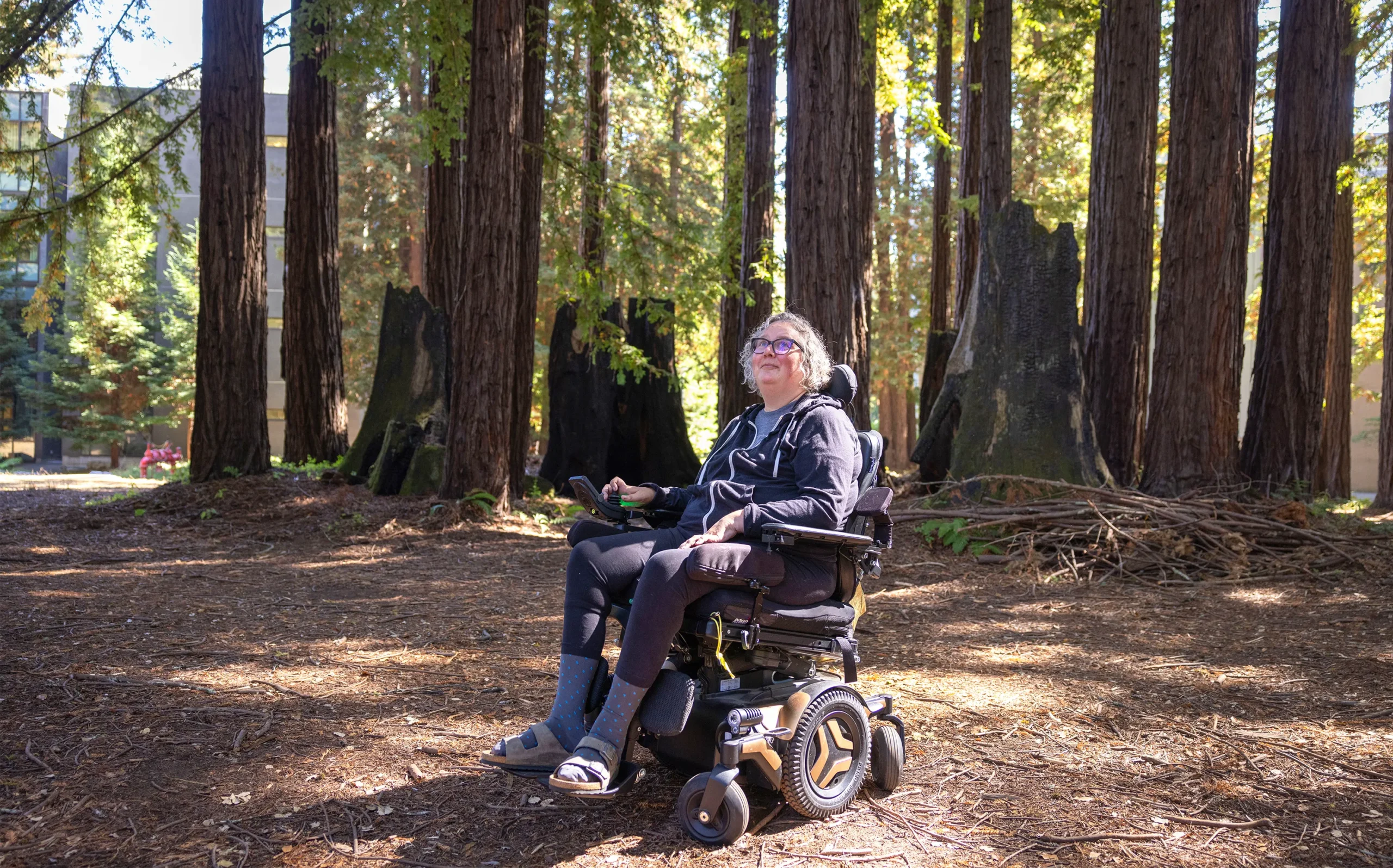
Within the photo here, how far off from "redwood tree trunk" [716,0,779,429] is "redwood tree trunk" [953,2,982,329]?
2532 millimetres

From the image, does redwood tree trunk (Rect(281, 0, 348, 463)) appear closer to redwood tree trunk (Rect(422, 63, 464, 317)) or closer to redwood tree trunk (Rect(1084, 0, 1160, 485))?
redwood tree trunk (Rect(422, 63, 464, 317))

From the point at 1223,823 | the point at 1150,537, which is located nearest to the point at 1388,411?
the point at 1150,537

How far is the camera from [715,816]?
2947 millimetres

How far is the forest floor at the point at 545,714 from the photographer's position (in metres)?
2.93

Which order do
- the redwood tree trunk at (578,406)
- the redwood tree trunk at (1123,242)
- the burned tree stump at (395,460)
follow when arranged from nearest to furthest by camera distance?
1. the redwood tree trunk at (1123,242)
2. the burned tree stump at (395,460)
3. the redwood tree trunk at (578,406)

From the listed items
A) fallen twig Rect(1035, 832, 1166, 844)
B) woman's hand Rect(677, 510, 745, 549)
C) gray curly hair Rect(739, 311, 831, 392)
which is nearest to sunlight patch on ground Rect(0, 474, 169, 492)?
gray curly hair Rect(739, 311, 831, 392)

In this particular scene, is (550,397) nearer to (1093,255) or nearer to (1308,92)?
(1093,255)

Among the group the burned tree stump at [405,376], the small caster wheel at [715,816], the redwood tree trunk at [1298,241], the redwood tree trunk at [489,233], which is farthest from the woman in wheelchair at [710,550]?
the redwood tree trunk at [1298,241]

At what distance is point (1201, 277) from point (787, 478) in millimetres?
6846

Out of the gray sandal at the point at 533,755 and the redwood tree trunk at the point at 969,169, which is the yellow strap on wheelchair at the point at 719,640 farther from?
the redwood tree trunk at the point at 969,169

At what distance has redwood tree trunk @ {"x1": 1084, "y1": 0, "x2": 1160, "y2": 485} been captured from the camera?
974 centimetres

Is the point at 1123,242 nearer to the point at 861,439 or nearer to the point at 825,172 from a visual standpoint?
the point at 825,172

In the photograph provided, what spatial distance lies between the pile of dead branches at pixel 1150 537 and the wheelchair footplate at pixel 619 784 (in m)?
4.98

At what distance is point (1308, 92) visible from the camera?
10.5 m
